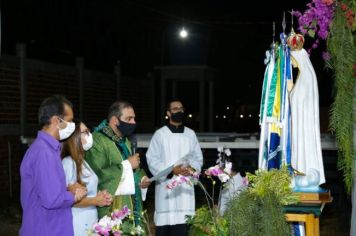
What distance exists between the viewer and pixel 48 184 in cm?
374

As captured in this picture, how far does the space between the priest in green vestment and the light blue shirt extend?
0.44 m

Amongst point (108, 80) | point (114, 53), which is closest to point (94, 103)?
point (108, 80)

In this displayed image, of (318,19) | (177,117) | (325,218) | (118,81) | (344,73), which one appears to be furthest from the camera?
(118,81)

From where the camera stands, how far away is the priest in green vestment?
4914 millimetres

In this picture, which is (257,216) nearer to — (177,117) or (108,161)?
(108,161)

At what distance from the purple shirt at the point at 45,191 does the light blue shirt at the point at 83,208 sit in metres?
0.30

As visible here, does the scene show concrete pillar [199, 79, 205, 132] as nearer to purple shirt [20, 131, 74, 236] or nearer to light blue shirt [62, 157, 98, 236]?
light blue shirt [62, 157, 98, 236]

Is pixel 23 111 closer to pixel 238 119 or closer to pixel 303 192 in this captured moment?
pixel 303 192

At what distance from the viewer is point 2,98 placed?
11.0 meters

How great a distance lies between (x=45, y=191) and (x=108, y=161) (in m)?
1.27

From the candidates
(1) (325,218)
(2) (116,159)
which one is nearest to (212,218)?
(2) (116,159)

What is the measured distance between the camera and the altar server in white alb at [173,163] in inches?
262

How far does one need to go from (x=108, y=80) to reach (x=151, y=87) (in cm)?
338

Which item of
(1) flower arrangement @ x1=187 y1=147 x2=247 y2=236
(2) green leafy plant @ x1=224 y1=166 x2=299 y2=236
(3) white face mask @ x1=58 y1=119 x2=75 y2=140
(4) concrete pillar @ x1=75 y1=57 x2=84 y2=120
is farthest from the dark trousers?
(4) concrete pillar @ x1=75 y1=57 x2=84 y2=120
